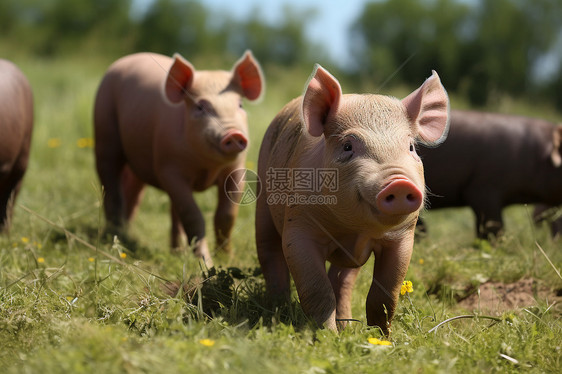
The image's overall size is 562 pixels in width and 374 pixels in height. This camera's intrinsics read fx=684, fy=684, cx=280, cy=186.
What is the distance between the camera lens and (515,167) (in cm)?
679

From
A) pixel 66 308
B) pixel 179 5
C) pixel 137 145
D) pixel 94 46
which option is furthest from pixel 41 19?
pixel 66 308

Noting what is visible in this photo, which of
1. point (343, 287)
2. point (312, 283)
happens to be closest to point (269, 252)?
point (343, 287)

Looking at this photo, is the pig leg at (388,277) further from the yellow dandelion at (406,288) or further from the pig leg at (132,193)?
the pig leg at (132,193)

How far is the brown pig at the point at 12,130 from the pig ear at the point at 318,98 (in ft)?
9.75

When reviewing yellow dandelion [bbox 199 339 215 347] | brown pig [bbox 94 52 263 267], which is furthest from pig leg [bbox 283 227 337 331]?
brown pig [bbox 94 52 263 267]

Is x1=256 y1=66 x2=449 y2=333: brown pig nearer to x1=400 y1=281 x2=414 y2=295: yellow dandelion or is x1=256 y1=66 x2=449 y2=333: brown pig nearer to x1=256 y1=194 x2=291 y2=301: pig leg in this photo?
x1=256 y1=194 x2=291 y2=301: pig leg

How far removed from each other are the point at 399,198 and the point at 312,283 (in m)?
0.68

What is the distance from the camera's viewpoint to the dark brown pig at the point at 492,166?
21.8 ft

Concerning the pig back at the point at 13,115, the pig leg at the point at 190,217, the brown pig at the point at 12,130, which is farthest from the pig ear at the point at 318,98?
the pig back at the point at 13,115

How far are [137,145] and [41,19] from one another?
28.8 m

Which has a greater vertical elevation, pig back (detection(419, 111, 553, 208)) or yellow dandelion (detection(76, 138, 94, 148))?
pig back (detection(419, 111, 553, 208))

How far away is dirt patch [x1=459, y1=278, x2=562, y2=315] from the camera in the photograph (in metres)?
4.16

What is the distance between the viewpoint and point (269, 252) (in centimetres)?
399

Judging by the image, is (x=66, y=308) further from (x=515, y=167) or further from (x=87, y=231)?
(x=515, y=167)
